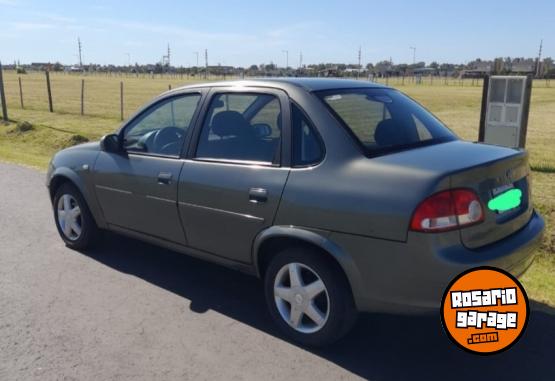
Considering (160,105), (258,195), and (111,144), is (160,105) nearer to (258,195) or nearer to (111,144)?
(111,144)

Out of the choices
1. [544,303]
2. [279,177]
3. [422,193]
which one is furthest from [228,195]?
[544,303]

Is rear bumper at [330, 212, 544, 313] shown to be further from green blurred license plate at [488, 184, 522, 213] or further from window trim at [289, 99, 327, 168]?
window trim at [289, 99, 327, 168]

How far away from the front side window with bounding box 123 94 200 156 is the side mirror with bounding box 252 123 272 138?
584mm

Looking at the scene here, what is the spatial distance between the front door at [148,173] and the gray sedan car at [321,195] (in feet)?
0.04

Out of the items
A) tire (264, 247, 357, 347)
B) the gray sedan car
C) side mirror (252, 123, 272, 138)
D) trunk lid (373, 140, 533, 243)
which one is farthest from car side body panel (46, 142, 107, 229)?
trunk lid (373, 140, 533, 243)

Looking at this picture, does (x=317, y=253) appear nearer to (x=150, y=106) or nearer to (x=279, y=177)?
(x=279, y=177)

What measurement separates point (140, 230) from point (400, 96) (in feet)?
8.14

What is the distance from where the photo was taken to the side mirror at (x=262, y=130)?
3.99m

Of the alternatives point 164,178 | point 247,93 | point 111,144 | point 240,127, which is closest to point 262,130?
point 240,127

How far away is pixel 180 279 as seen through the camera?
4793mm

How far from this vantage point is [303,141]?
11.8 feet

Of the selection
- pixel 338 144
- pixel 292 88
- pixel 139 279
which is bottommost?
pixel 139 279

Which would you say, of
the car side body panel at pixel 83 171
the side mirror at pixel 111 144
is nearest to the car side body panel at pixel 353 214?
the side mirror at pixel 111 144

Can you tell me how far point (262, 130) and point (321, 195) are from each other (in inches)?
38.7
